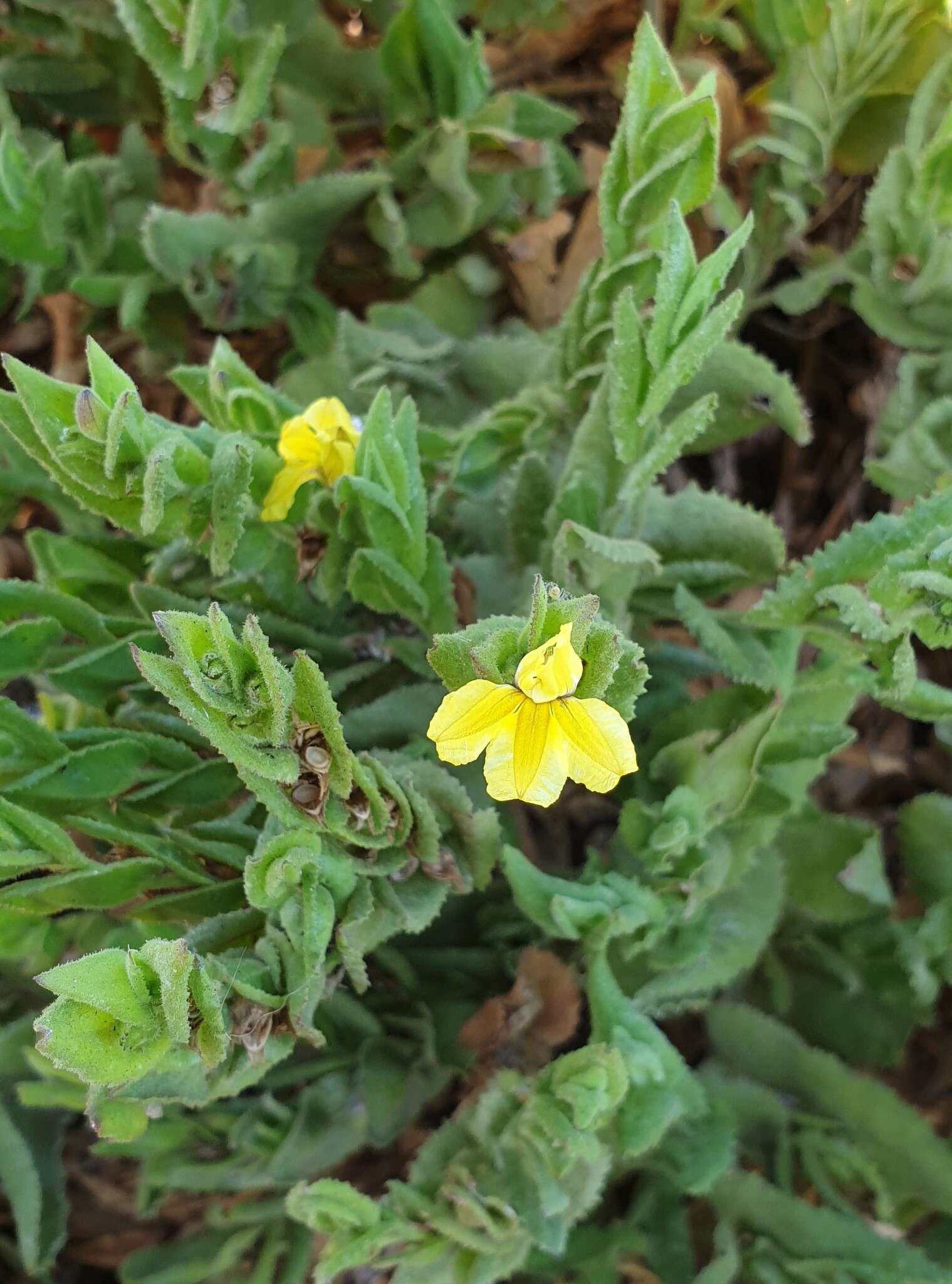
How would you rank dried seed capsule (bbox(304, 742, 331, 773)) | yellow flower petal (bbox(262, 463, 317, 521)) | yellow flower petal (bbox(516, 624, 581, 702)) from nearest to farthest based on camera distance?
yellow flower petal (bbox(516, 624, 581, 702)) < dried seed capsule (bbox(304, 742, 331, 773)) < yellow flower petal (bbox(262, 463, 317, 521))

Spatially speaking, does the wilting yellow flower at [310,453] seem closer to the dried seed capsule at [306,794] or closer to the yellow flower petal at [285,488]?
the yellow flower petal at [285,488]

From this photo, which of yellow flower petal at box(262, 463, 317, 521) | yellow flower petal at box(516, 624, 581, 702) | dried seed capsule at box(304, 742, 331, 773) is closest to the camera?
yellow flower petal at box(516, 624, 581, 702)

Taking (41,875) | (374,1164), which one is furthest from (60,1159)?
(41,875)

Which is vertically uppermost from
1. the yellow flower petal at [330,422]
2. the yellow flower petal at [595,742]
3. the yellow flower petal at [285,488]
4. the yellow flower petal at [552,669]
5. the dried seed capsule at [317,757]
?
the yellow flower petal at [552,669]

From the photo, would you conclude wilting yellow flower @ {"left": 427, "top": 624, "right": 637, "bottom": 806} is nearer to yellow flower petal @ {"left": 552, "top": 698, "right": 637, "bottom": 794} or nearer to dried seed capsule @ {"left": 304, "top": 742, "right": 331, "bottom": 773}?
yellow flower petal @ {"left": 552, "top": 698, "right": 637, "bottom": 794}

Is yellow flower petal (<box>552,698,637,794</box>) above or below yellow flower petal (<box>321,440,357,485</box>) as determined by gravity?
above

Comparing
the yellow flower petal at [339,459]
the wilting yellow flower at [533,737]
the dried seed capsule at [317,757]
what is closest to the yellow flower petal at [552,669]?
the wilting yellow flower at [533,737]

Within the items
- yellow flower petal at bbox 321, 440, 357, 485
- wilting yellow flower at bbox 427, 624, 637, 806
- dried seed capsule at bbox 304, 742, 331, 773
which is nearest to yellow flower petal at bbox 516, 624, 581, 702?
wilting yellow flower at bbox 427, 624, 637, 806

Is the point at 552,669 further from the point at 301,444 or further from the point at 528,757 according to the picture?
the point at 301,444
